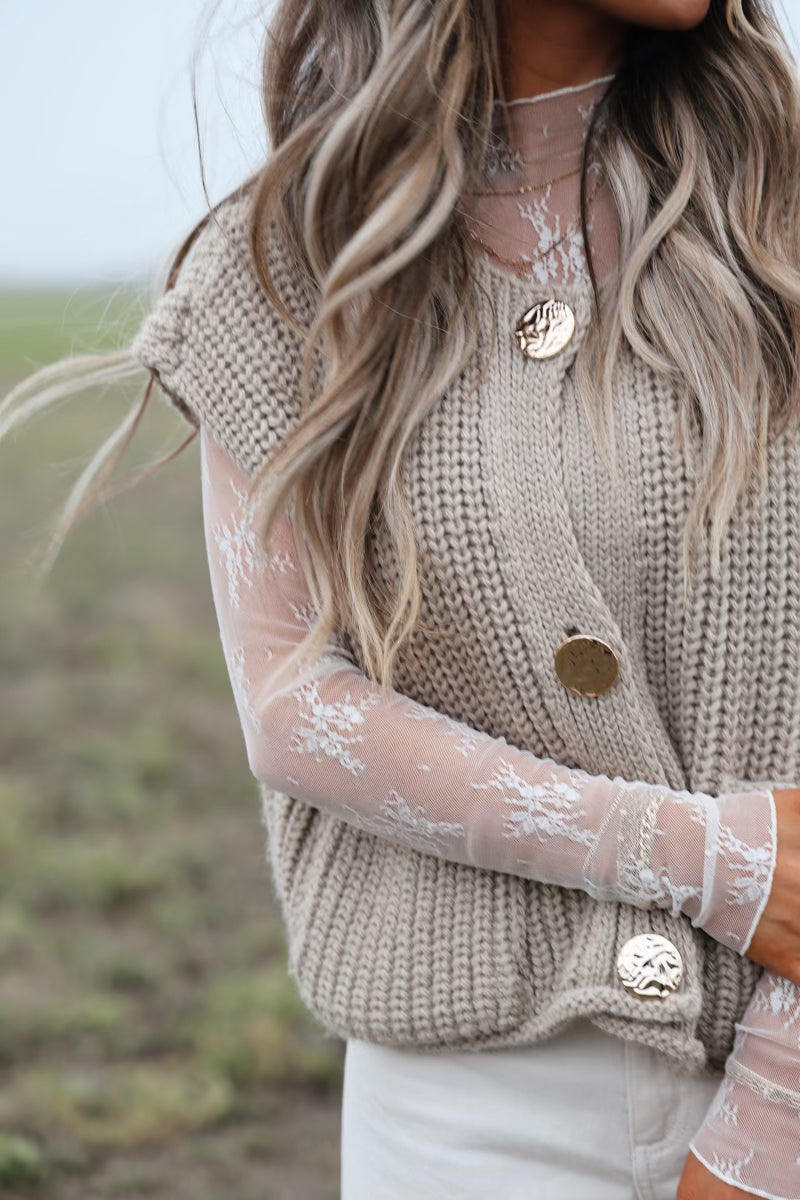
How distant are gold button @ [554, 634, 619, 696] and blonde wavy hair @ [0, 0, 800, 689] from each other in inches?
4.1

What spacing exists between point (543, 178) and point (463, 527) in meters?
0.34

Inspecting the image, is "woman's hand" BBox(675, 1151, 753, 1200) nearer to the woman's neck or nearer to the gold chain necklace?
the gold chain necklace

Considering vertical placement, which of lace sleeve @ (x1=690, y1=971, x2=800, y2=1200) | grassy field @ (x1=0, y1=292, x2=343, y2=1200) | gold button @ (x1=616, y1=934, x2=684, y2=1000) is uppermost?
gold button @ (x1=616, y1=934, x2=684, y2=1000)

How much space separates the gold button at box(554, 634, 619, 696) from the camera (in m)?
1.09

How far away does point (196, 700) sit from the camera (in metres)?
4.77

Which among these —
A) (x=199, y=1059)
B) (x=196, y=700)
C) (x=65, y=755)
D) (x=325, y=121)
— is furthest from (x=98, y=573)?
(x=325, y=121)

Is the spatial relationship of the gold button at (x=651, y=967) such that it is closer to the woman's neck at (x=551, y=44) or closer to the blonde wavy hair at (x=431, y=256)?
the blonde wavy hair at (x=431, y=256)

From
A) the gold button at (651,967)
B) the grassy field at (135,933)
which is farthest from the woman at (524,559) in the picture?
the grassy field at (135,933)

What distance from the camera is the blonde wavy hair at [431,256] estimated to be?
1.10 meters

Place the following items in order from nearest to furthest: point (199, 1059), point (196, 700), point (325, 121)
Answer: point (325, 121) → point (199, 1059) → point (196, 700)

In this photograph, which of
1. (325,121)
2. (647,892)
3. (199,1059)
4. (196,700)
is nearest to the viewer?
(647,892)

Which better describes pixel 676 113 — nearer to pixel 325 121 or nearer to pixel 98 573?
pixel 325 121

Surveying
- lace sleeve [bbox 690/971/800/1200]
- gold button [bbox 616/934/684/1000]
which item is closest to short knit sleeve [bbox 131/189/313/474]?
gold button [bbox 616/934/684/1000]

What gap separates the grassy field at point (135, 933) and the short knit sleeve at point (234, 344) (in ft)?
0.78
